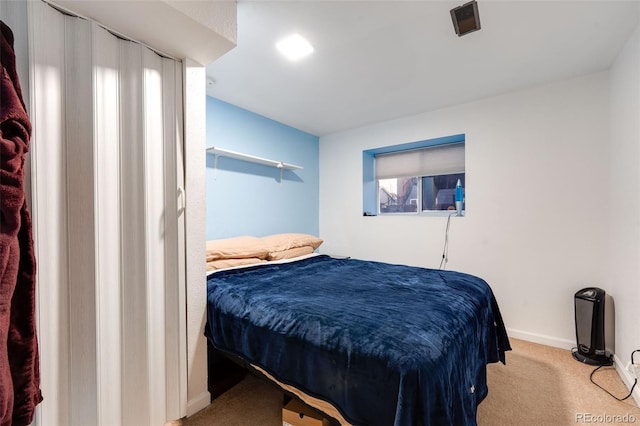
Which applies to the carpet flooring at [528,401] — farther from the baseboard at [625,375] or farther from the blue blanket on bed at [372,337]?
→ the blue blanket on bed at [372,337]

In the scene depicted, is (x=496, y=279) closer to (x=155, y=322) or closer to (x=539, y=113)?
(x=539, y=113)

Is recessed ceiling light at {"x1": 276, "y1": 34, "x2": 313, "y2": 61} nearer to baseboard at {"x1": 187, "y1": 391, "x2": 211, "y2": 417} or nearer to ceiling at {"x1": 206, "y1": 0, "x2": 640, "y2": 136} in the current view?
ceiling at {"x1": 206, "y1": 0, "x2": 640, "y2": 136}

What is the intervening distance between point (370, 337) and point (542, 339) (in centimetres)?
238

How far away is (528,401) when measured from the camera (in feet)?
5.55

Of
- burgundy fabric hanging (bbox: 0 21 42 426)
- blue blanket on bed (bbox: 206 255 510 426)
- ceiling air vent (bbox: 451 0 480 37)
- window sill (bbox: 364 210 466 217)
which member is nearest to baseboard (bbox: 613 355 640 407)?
blue blanket on bed (bbox: 206 255 510 426)

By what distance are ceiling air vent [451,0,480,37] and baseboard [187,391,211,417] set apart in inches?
108

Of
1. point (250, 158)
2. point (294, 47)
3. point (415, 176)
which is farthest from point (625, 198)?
point (250, 158)

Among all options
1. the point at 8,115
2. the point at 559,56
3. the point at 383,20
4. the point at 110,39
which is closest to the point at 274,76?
the point at 383,20

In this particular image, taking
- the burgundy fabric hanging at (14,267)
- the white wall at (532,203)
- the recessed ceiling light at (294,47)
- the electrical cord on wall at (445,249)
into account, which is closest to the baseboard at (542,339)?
the white wall at (532,203)

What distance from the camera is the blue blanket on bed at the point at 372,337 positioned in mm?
974

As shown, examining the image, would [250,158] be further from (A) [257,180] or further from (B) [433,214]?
(B) [433,214]

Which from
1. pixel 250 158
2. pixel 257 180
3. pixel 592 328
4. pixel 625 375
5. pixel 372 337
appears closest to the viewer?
pixel 372 337

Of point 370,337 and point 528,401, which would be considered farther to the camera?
point 528,401

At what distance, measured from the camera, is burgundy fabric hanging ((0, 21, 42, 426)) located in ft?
2.44
